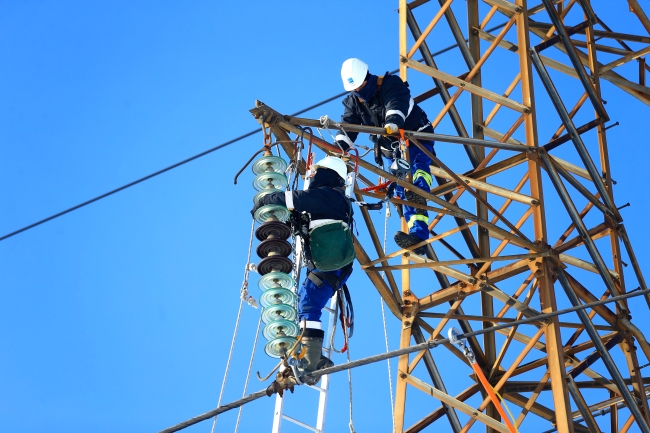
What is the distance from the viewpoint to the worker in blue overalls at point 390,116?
49.7 ft

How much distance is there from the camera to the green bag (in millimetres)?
13398

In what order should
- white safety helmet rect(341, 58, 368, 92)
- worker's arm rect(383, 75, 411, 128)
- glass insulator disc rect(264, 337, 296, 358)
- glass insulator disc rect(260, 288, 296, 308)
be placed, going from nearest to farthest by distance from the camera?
1. glass insulator disc rect(264, 337, 296, 358)
2. glass insulator disc rect(260, 288, 296, 308)
3. worker's arm rect(383, 75, 411, 128)
4. white safety helmet rect(341, 58, 368, 92)

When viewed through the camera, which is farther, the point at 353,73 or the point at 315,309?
the point at 353,73

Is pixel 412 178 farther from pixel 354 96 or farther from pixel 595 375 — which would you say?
pixel 595 375

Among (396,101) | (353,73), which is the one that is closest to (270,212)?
(396,101)

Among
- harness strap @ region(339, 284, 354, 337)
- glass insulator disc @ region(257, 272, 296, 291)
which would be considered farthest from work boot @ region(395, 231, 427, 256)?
glass insulator disc @ region(257, 272, 296, 291)

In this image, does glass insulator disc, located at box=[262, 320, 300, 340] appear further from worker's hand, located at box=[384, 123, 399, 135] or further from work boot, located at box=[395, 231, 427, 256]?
work boot, located at box=[395, 231, 427, 256]

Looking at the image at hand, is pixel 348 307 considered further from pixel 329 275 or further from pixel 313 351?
pixel 313 351

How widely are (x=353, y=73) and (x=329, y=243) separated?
3.23 meters

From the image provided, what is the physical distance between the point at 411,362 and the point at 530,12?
7579 millimetres

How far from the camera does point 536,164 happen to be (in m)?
15.9

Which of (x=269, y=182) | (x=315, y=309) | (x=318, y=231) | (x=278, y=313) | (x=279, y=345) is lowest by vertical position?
(x=279, y=345)

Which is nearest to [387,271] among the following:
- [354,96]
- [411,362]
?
[411,362]

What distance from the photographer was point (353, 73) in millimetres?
15664
